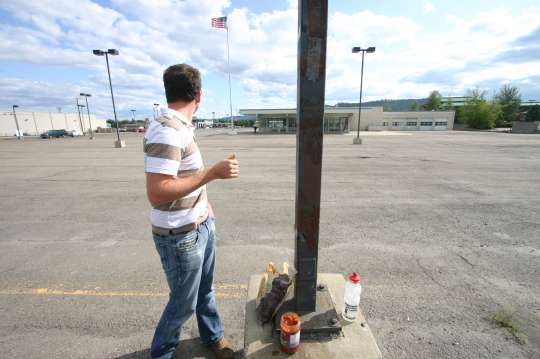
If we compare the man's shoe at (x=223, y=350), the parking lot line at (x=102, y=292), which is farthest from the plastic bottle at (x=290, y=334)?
the parking lot line at (x=102, y=292)

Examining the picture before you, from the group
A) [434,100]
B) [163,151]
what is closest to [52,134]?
[163,151]

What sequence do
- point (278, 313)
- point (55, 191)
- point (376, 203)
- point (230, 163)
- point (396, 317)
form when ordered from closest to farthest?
point (230, 163) < point (278, 313) < point (396, 317) < point (376, 203) < point (55, 191)

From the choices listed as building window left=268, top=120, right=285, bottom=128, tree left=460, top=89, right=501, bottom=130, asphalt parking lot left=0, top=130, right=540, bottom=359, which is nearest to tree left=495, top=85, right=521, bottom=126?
tree left=460, top=89, right=501, bottom=130

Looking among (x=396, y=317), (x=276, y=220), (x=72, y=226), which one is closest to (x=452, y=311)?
(x=396, y=317)

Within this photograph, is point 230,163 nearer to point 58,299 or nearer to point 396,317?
point 396,317

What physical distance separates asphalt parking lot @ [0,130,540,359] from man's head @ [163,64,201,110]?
213 cm

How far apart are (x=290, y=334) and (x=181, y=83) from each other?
1.71 m

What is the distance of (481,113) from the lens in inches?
2566

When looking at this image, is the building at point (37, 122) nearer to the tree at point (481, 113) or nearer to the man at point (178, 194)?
the man at point (178, 194)

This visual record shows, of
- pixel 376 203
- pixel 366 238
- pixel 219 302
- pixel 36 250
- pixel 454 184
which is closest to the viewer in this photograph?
pixel 219 302

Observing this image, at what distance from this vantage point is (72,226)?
5102 mm

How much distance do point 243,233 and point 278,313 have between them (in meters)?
2.81

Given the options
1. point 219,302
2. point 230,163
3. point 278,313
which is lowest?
point 219,302

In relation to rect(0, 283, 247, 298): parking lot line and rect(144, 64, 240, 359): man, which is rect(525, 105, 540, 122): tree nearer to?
rect(0, 283, 247, 298): parking lot line
